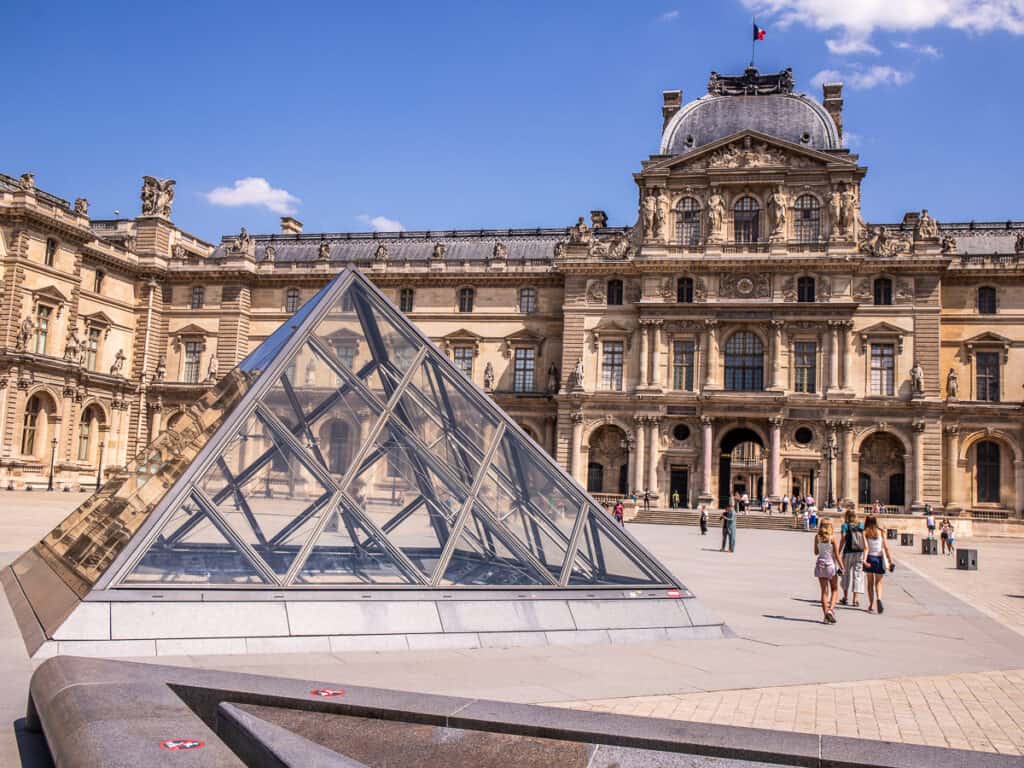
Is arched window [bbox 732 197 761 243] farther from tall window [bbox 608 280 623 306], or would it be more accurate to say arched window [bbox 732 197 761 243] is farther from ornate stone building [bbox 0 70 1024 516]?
tall window [bbox 608 280 623 306]

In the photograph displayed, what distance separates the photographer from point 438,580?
10.9m

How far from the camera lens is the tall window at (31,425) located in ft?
151

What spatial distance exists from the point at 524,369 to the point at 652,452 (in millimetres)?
8987

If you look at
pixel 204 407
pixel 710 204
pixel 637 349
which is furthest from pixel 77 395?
pixel 204 407

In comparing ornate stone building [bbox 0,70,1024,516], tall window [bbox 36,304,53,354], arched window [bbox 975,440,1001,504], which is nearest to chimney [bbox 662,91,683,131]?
ornate stone building [bbox 0,70,1024,516]

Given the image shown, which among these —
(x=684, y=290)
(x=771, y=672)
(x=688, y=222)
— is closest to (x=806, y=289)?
(x=684, y=290)

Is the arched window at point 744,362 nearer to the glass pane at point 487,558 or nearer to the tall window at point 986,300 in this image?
the tall window at point 986,300

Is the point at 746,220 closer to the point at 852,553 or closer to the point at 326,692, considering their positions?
the point at 852,553

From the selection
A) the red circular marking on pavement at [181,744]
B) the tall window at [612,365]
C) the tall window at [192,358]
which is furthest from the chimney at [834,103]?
the red circular marking on pavement at [181,744]

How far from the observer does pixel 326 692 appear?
6.07m

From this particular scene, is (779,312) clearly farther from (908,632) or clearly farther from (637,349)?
(908,632)

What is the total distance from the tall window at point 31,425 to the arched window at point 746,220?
35.6 meters

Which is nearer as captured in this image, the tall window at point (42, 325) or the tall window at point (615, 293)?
the tall window at point (42, 325)

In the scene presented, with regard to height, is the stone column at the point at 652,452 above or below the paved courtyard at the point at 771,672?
above
